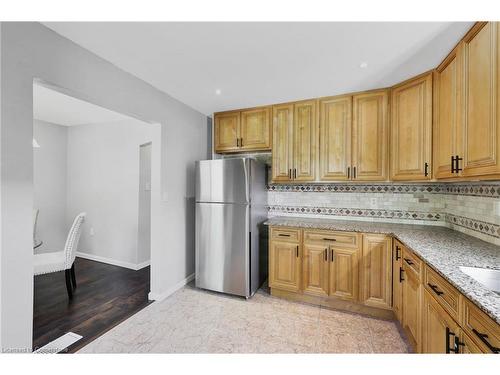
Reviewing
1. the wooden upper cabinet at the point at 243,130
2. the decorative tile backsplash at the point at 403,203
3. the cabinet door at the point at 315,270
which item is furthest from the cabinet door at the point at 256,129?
the cabinet door at the point at 315,270

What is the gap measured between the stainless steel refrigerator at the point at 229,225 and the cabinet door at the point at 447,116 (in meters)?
1.71

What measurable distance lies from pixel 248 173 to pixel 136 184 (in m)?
2.05

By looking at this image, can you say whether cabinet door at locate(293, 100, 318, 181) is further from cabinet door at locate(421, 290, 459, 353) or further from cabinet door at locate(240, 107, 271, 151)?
cabinet door at locate(421, 290, 459, 353)

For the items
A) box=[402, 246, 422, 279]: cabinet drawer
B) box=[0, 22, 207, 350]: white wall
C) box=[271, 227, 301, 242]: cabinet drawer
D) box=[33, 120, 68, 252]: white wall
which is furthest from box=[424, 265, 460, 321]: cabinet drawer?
box=[33, 120, 68, 252]: white wall

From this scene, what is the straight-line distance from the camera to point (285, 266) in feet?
8.30

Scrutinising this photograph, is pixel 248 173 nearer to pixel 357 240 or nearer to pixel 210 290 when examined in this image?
pixel 357 240

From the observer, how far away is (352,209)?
2.77 metres

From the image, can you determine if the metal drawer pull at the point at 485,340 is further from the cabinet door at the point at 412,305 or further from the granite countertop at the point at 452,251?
the cabinet door at the point at 412,305

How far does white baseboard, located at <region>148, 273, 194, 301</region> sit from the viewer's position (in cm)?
249

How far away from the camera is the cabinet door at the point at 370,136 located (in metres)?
2.37

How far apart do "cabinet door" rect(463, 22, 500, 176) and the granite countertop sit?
0.51m

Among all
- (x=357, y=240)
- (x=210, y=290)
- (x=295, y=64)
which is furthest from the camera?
(x=210, y=290)

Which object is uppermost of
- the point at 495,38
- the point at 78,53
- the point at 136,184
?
the point at 78,53
